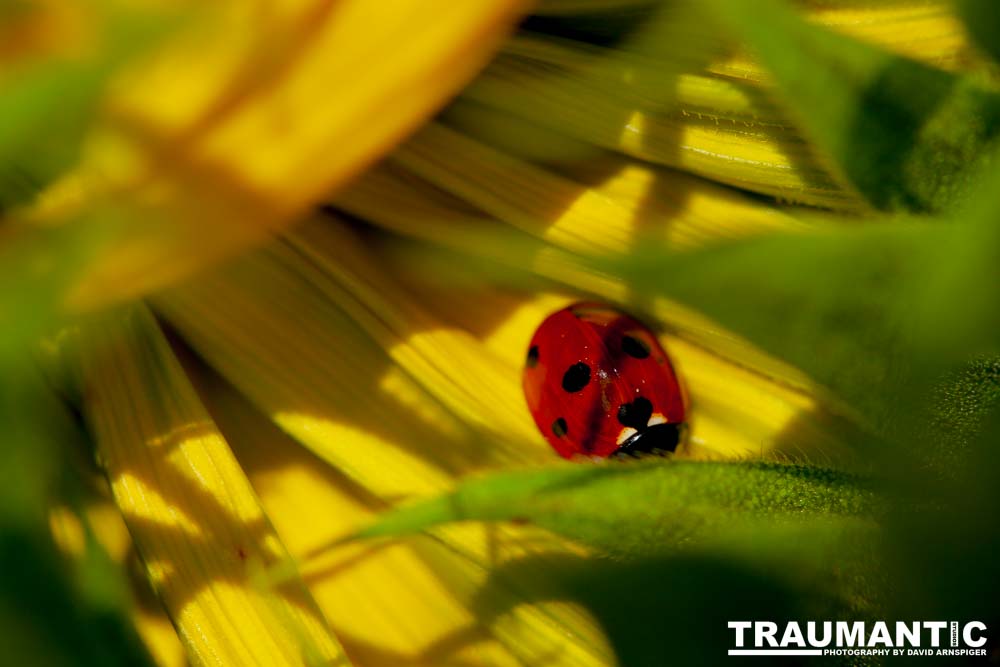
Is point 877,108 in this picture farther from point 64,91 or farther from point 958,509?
point 64,91

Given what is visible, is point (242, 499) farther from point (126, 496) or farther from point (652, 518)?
point (652, 518)

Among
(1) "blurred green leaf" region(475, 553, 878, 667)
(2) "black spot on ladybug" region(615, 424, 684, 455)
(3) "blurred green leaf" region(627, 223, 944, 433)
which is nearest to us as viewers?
(3) "blurred green leaf" region(627, 223, 944, 433)

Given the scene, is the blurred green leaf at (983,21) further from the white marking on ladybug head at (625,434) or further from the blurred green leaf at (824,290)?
the white marking on ladybug head at (625,434)

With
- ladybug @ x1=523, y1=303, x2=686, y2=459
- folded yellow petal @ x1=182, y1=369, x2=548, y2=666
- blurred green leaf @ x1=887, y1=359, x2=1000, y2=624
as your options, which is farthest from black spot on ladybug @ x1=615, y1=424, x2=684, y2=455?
blurred green leaf @ x1=887, y1=359, x2=1000, y2=624

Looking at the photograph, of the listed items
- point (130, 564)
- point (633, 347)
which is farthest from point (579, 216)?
point (130, 564)

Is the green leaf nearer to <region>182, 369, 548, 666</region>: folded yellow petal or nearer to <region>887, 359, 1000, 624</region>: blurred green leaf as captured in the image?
<region>887, 359, 1000, 624</region>: blurred green leaf

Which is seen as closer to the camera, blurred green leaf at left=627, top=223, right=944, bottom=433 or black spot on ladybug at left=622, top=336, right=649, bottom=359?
blurred green leaf at left=627, top=223, right=944, bottom=433

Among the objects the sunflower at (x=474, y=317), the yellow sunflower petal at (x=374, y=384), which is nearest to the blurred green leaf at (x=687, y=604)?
the sunflower at (x=474, y=317)
